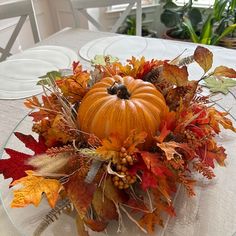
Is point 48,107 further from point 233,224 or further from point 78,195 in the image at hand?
point 233,224

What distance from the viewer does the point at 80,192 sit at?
431mm

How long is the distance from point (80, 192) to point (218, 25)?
2.05 meters

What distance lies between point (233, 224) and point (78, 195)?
0.87ft

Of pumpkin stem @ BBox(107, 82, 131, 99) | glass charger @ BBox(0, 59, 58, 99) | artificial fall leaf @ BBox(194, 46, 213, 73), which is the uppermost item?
artificial fall leaf @ BBox(194, 46, 213, 73)

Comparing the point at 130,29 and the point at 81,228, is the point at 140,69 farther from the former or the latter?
the point at 130,29

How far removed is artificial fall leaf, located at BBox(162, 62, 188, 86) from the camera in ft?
1.75

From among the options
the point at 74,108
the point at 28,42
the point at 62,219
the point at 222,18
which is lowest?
the point at 28,42

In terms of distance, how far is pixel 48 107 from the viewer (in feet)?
1.86

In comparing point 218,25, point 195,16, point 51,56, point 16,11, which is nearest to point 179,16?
point 195,16

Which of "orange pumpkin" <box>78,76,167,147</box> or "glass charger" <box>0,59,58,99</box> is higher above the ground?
"orange pumpkin" <box>78,76,167,147</box>

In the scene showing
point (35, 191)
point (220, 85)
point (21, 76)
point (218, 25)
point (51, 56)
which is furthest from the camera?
point (218, 25)

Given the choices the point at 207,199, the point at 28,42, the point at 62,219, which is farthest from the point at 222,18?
the point at 62,219

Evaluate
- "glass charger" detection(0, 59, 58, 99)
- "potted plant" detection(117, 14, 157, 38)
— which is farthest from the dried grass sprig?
"potted plant" detection(117, 14, 157, 38)

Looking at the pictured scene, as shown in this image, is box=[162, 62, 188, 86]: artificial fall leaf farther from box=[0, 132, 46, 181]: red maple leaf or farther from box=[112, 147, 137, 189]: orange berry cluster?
box=[0, 132, 46, 181]: red maple leaf
